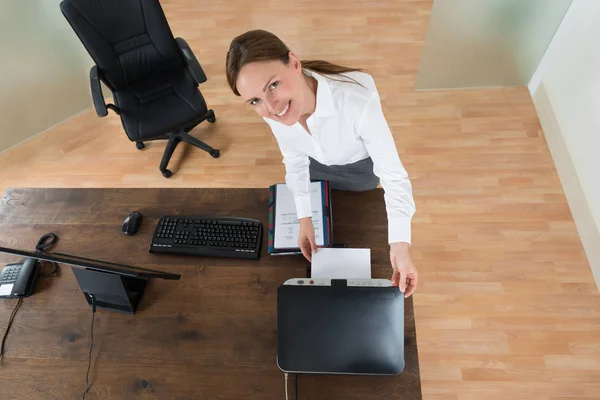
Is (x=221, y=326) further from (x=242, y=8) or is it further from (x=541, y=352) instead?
(x=242, y=8)

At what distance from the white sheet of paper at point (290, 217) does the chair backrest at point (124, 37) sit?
4.36ft

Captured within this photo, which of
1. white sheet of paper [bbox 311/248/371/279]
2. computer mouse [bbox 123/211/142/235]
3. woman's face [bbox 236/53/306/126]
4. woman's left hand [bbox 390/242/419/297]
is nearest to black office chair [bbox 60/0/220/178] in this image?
computer mouse [bbox 123/211/142/235]

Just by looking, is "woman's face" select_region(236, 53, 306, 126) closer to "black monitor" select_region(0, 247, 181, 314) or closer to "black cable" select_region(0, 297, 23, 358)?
"black monitor" select_region(0, 247, 181, 314)

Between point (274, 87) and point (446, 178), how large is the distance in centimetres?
172

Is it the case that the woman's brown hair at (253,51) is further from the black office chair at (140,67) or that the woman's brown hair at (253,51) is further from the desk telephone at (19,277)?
the black office chair at (140,67)

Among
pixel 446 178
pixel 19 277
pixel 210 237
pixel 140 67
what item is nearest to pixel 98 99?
pixel 140 67

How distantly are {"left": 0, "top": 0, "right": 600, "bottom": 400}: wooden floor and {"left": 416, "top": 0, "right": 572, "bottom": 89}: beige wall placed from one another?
12cm

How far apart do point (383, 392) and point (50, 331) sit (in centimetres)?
114

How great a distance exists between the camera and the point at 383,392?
1232mm

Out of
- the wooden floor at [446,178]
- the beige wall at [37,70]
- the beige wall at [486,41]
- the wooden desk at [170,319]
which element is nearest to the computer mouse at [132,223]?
the wooden desk at [170,319]

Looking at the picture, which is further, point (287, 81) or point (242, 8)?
point (242, 8)

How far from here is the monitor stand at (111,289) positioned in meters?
1.34

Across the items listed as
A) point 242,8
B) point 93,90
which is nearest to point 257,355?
point 93,90

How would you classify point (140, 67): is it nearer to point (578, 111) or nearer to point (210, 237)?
point (210, 237)
